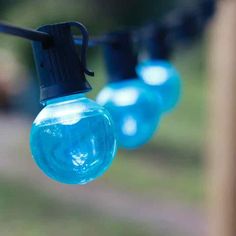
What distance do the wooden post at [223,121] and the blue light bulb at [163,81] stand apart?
0.32 metres

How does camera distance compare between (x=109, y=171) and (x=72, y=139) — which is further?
(x=109, y=171)

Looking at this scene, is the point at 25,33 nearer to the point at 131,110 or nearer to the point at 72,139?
the point at 72,139

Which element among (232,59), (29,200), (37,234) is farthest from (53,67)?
(29,200)

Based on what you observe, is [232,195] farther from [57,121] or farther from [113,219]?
[113,219]

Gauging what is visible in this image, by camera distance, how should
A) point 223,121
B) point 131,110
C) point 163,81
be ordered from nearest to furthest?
point 131,110 < point 163,81 < point 223,121

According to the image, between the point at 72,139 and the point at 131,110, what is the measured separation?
15 centimetres

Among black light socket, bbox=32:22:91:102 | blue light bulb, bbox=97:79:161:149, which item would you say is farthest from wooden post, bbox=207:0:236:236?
black light socket, bbox=32:22:91:102

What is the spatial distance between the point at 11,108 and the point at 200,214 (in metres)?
1.29

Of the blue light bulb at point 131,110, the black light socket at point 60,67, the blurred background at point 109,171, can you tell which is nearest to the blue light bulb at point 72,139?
the black light socket at point 60,67

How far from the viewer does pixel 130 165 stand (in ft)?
8.75

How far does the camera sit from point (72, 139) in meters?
0.42

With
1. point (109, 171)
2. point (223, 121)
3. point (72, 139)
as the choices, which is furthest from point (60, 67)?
point (109, 171)

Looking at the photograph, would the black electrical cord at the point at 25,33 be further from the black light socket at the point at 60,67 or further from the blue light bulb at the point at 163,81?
the blue light bulb at the point at 163,81

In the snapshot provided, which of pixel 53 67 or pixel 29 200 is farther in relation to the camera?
pixel 29 200
